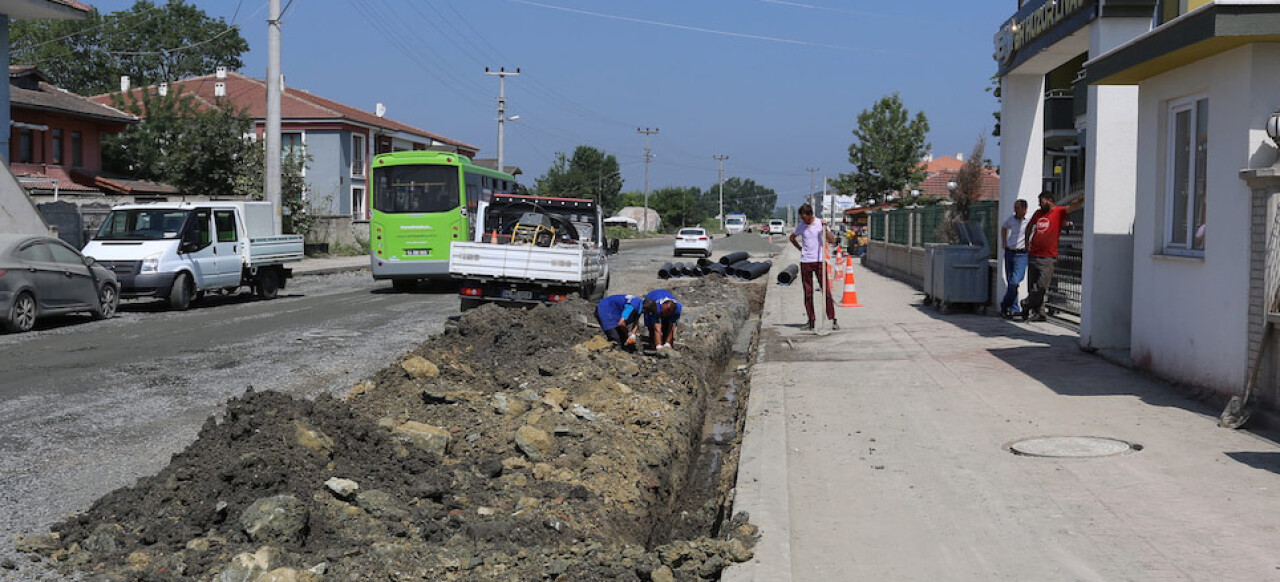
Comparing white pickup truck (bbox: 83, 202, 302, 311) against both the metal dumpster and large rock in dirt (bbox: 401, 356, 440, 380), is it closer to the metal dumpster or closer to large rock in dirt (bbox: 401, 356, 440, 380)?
large rock in dirt (bbox: 401, 356, 440, 380)

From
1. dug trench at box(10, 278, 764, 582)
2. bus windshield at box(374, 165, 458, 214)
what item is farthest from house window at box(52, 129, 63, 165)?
dug trench at box(10, 278, 764, 582)

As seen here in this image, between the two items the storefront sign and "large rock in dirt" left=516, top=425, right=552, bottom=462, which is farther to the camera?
the storefront sign

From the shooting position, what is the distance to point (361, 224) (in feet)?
147

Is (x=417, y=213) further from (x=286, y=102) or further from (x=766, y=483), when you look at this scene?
(x=286, y=102)

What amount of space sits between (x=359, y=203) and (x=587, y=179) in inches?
2190

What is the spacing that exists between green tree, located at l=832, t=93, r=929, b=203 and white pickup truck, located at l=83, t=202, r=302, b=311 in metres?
43.9

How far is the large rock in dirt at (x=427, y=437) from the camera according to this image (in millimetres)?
7188

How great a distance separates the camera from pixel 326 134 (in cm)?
5606

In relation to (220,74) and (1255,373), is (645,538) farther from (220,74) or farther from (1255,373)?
(220,74)

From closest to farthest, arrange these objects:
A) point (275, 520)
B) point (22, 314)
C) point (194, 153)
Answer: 1. point (275, 520)
2. point (22, 314)
3. point (194, 153)

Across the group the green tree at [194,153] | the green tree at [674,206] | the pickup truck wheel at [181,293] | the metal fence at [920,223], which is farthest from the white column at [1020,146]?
the green tree at [674,206]

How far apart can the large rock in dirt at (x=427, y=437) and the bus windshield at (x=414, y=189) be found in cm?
1851

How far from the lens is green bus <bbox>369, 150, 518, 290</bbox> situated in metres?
24.9

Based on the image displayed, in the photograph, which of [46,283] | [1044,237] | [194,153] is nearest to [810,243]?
[1044,237]
